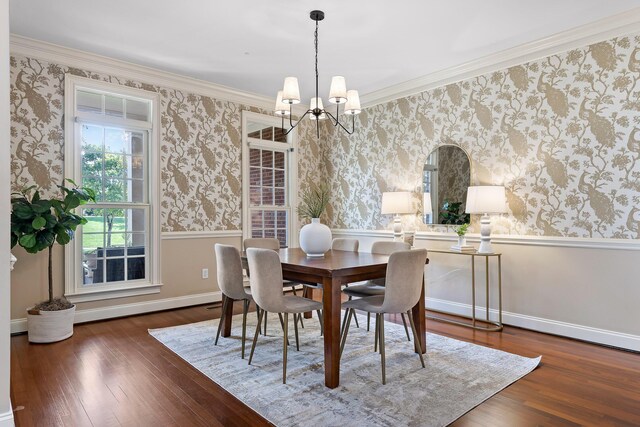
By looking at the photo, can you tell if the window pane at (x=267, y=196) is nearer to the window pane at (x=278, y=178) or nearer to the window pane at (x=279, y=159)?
the window pane at (x=278, y=178)

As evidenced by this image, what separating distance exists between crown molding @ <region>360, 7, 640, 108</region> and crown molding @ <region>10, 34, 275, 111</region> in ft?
6.11

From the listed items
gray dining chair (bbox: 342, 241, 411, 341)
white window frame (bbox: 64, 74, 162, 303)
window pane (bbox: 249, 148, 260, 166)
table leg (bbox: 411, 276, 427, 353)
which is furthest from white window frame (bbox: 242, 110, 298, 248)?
table leg (bbox: 411, 276, 427, 353)

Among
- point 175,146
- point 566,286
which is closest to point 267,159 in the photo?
point 175,146

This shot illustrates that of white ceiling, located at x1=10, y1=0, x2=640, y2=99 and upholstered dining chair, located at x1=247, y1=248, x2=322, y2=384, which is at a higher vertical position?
white ceiling, located at x1=10, y1=0, x2=640, y2=99

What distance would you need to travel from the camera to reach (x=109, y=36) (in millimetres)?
3619

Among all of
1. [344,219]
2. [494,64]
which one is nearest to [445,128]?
[494,64]

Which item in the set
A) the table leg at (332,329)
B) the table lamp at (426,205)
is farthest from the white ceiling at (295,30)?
the table leg at (332,329)

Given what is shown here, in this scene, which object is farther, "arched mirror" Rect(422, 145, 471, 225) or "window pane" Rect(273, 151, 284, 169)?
"window pane" Rect(273, 151, 284, 169)

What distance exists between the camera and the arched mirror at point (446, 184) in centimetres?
Answer: 432

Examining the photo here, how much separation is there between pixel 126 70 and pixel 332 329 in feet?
12.1

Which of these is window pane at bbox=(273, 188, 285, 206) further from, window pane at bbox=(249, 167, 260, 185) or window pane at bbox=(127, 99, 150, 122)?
window pane at bbox=(127, 99, 150, 122)

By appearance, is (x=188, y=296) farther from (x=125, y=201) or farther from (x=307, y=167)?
(x=307, y=167)

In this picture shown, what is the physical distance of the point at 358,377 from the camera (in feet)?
8.64

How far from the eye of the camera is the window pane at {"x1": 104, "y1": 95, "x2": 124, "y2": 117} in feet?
14.0
